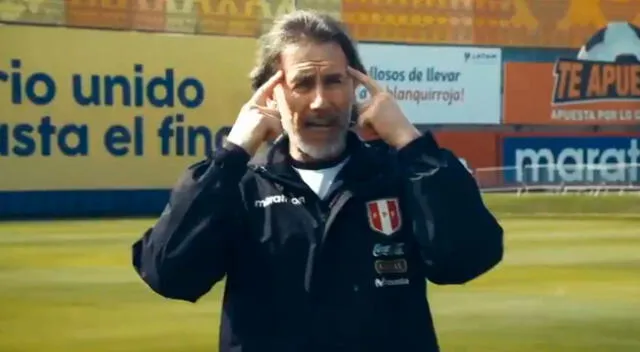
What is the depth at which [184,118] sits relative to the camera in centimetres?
3931

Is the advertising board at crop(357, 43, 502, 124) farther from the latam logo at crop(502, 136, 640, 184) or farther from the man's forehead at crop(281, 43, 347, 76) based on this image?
the man's forehead at crop(281, 43, 347, 76)

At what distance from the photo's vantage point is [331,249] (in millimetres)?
3279

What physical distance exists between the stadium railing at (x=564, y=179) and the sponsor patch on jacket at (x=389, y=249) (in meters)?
31.8

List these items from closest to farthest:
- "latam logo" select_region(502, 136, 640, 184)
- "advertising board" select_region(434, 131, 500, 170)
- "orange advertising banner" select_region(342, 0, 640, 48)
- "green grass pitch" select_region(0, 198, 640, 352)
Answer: "green grass pitch" select_region(0, 198, 640, 352) → "orange advertising banner" select_region(342, 0, 640, 48) → "advertising board" select_region(434, 131, 500, 170) → "latam logo" select_region(502, 136, 640, 184)

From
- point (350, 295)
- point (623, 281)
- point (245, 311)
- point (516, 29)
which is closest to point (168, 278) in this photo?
point (245, 311)

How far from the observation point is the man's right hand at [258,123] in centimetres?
345

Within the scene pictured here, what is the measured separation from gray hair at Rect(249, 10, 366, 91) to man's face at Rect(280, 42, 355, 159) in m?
0.02

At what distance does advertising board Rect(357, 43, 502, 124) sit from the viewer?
4438 centimetres

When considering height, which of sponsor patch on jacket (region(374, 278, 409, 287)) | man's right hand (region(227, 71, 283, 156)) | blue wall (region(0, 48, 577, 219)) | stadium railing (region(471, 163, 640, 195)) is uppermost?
man's right hand (region(227, 71, 283, 156))

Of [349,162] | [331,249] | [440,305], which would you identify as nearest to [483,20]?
[440,305]

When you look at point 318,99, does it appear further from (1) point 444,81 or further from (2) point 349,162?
(1) point 444,81

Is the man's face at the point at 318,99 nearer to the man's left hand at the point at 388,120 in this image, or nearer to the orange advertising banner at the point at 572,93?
the man's left hand at the point at 388,120

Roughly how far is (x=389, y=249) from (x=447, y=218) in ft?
0.50

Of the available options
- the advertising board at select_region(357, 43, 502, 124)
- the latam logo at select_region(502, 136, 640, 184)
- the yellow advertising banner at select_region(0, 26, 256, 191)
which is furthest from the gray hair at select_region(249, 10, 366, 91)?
the advertising board at select_region(357, 43, 502, 124)
